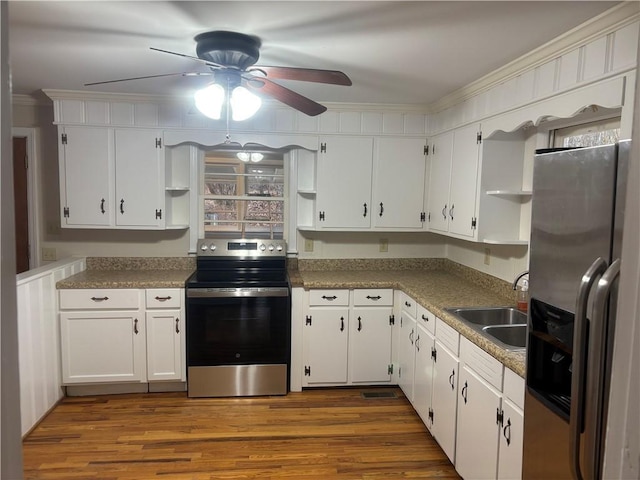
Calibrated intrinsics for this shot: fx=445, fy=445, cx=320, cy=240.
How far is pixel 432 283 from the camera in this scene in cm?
339

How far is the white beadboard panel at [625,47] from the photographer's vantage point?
1659 millimetres

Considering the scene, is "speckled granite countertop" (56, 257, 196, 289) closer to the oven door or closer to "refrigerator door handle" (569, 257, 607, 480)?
the oven door

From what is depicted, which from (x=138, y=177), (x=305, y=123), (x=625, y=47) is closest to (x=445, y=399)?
(x=625, y=47)

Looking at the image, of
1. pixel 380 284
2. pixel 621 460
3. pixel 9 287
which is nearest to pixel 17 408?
pixel 9 287

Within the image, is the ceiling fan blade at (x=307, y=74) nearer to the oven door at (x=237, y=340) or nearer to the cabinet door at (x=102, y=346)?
the oven door at (x=237, y=340)

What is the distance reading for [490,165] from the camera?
2830mm

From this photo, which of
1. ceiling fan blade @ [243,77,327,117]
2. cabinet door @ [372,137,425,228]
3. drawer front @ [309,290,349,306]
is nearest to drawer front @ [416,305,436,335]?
drawer front @ [309,290,349,306]

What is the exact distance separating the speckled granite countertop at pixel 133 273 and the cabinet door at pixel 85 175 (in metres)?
0.41

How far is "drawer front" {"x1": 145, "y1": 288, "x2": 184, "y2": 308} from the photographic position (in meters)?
3.29

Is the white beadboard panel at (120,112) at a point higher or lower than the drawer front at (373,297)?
higher

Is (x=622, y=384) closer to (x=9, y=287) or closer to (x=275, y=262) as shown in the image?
(x=9, y=287)

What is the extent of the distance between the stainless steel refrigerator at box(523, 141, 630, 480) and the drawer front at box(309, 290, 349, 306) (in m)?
1.91

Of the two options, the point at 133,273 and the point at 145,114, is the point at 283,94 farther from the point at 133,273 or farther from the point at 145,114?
the point at 133,273

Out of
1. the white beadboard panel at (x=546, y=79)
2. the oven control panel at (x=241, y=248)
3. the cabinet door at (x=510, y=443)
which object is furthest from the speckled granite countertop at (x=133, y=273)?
the white beadboard panel at (x=546, y=79)
